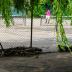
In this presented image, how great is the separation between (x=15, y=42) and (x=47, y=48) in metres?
2.85

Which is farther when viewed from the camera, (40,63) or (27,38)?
(27,38)

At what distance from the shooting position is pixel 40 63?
12.3 m

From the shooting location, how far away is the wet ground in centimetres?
1123

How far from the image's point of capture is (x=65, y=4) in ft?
20.1

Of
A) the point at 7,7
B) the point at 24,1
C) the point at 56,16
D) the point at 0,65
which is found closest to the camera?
the point at 56,16

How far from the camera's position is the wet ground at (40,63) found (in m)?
11.2

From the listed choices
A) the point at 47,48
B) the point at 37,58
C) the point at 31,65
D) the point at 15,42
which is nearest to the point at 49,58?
the point at 37,58

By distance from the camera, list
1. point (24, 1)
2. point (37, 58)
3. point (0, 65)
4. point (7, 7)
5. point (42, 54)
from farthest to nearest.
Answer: point (42, 54)
point (37, 58)
point (0, 65)
point (24, 1)
point (7, 7)

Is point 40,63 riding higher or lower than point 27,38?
higher

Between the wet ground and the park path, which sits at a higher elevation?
the wet ground

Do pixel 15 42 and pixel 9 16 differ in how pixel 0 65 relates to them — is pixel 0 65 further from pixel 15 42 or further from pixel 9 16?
pixel 15 42

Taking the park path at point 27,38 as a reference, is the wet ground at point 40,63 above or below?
above

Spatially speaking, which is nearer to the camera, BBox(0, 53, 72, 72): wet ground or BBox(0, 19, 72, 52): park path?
BBox(0, 53, 72, 72): wet ground

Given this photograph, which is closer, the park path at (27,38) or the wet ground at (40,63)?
the wet ground at (40,63)
